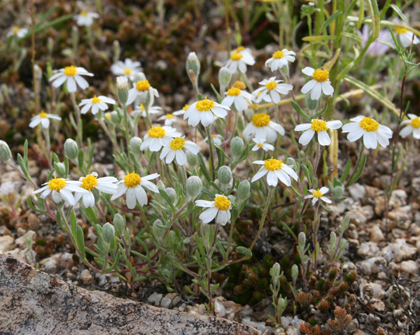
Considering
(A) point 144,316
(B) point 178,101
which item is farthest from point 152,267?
(B) point 178,101

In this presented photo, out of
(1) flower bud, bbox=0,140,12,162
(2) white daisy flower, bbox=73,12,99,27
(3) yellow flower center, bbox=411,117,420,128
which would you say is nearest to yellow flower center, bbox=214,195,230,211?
(1) flower bud, bbox=0,140,12,162

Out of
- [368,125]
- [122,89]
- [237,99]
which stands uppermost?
[122,89]

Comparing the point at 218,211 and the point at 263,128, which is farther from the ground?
the point at 263,128

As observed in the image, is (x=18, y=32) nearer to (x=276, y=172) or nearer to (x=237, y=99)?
(x=237, y=99)

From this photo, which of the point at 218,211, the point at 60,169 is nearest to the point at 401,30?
the point at 218,211

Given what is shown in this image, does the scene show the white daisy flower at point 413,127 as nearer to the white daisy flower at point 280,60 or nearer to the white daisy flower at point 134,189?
the white daisy flower at point 280,60

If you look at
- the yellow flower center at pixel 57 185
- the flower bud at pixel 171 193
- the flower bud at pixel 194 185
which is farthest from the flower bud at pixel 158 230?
the yellow flower center at pixel 57 185

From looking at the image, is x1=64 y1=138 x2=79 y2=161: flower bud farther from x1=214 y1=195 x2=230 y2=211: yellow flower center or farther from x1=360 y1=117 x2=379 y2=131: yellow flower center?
x1=360 y1=117 x2=379 y2=131: yellow flower center
